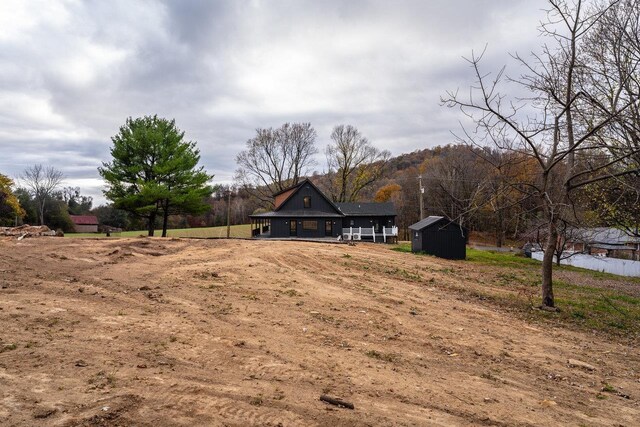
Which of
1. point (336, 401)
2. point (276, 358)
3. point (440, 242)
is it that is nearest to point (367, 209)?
point (440, 242)

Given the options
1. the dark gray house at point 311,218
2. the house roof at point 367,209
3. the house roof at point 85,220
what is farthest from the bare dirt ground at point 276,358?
the house roof at point 85,220

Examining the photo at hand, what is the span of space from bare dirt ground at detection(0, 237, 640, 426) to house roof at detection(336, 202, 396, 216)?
2767 cm

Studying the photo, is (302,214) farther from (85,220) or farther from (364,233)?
(85,220)

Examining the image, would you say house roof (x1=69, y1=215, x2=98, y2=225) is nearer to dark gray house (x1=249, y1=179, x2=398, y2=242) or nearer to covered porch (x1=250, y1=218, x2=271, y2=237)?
covered porch (x1=250, y1=218, x2=271, y2=237)

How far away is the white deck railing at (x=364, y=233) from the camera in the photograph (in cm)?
3641

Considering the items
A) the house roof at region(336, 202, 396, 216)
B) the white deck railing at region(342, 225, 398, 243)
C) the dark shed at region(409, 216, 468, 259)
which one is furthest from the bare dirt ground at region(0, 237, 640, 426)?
the house roof at region(336, 202, 396, 216)

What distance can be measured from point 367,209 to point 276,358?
3437 centimetres

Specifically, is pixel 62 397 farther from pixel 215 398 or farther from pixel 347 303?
pixel 347 303

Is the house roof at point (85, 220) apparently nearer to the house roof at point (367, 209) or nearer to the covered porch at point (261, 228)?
the covered porch at point (261, 228)

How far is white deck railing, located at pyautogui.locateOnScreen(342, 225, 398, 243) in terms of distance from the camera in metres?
36.4

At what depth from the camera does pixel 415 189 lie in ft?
179

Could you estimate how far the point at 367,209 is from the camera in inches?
1540

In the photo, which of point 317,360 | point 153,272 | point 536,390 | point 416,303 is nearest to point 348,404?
point 317,360

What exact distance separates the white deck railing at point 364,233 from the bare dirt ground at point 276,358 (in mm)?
25580
